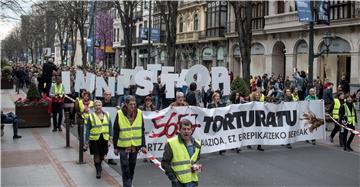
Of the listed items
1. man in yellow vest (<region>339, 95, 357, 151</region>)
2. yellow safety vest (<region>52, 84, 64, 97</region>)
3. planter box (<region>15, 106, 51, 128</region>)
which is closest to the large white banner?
man in yellow vest (<region>339, 95, 357, 151</region>)

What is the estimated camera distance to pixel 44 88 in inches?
764

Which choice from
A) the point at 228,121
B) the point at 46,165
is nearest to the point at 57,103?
the point at 46,165

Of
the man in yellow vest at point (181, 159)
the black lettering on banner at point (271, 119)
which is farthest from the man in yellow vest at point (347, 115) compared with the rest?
the man in yellow vest at point (181, 159)

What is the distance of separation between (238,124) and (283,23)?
24.7 m

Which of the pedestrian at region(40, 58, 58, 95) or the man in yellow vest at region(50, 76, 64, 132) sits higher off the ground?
the pedestrian at region(40, 58, 58, 95)

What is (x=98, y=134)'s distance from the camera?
901 centimetres

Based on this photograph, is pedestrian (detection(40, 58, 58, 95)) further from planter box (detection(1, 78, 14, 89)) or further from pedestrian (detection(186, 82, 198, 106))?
planter box (detection(1, 78, 14, 89))

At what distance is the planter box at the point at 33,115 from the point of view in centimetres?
1538

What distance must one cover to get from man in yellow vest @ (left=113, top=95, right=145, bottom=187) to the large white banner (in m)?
Result: 2.51

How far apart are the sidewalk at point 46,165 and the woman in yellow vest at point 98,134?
41 centimetres

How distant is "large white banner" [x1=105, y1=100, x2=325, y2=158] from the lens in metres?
10.9

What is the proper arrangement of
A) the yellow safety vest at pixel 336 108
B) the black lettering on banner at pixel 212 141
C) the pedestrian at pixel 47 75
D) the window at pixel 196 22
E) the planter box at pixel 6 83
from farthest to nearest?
the window at pixel 196 22 → the planter box at pixel 6 83 → the pedestrian at pixel 47 75 → the yellow safety vest at pixel 336 108 → the black lettering on banner at pixel 212 141

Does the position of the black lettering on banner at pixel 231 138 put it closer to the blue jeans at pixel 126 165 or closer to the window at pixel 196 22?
the blue jeans at pixel 126 165

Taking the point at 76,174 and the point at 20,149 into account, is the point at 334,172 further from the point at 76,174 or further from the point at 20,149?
the point at 20,149
